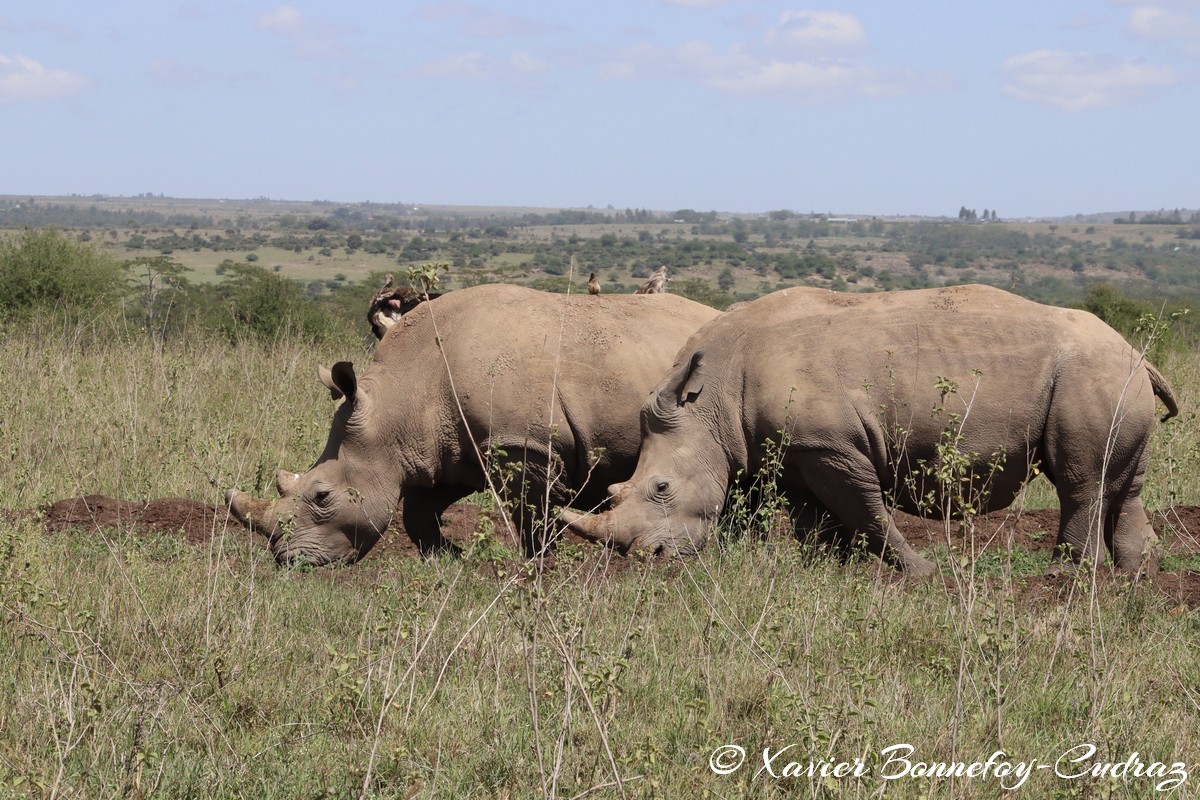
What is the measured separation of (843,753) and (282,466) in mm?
6998

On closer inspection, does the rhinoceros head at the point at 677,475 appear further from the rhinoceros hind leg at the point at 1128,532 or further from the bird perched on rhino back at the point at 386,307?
the bird perched on rhino back at the point at 386,307

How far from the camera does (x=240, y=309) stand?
21719 millimetres

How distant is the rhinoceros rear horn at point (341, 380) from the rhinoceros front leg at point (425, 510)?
3.20 ft

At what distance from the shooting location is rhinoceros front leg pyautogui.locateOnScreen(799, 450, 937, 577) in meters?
7.94

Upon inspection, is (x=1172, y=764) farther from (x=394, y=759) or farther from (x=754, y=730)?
(x=394, y=759)

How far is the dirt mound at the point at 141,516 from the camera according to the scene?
8.72m

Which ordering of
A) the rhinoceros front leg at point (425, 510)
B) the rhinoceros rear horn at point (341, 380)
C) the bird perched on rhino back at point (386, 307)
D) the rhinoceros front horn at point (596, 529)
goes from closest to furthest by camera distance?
the rhinoceros front horn at point (596, 529)
the rhinoceros rear horn at point (341, 380)
the rhinoceros front leg at point (425, 510)
the bird perched on rhino back at point (386, 307)

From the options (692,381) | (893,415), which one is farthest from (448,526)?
(893,415)

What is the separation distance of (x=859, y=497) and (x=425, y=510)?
303 centimetres

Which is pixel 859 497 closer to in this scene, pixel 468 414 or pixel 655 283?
pixel 468 414

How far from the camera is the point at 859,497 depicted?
7992 mm

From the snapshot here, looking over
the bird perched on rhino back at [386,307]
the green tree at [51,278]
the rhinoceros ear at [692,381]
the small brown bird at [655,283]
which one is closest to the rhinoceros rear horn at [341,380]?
the bird perched on rhino back at [386,307]

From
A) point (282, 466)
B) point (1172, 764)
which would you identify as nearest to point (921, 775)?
point (1172, 764)

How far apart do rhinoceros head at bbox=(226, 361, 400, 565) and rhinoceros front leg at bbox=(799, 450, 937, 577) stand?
2.71 metres
